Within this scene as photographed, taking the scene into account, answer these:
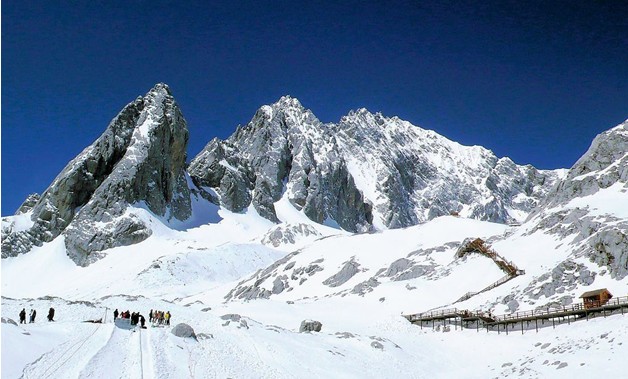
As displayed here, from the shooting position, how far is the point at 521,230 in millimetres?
80500

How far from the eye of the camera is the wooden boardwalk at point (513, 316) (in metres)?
44.5

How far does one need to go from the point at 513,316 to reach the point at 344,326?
16.0 m

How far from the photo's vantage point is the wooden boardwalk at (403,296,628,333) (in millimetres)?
44531

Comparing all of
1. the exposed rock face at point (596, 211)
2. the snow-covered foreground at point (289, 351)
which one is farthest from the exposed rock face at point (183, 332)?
the exposed rock face at point (596, 211)

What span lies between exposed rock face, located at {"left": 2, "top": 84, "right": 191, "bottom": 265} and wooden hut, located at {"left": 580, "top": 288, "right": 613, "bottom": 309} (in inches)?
5308

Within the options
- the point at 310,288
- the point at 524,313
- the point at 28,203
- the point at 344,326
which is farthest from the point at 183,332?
the point at 28,203

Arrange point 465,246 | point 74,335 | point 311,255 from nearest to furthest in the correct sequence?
1. point 74,335
2. point 465,246
3. point 311,255

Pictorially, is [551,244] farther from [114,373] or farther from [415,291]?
[114,373]

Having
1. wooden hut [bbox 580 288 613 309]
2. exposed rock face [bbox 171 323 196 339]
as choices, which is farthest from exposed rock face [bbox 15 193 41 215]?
wooden hut [bbox 580 288 613 309]

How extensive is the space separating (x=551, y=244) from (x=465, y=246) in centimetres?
1437

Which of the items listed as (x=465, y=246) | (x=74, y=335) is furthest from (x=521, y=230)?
(x=74, y=335)

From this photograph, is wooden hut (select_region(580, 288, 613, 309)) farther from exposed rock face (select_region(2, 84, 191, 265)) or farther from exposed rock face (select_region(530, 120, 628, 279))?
exposed rock face (select_region(2, 84, 191, 265))

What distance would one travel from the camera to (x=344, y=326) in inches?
2124

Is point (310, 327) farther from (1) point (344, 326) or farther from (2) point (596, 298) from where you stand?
(2) point (596, 298)
